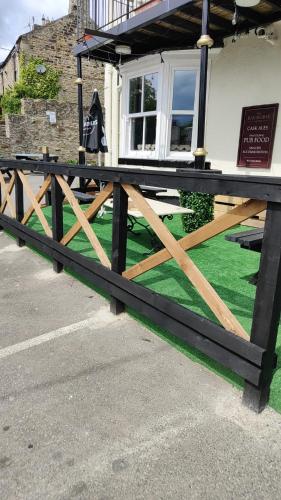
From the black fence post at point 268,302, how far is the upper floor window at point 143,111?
22.8 feet

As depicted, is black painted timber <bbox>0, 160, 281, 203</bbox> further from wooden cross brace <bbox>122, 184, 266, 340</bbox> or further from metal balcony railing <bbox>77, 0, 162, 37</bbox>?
metal balcony railing <bbox>77, 0, 162, 37</bbox>

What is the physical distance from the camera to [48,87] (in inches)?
741

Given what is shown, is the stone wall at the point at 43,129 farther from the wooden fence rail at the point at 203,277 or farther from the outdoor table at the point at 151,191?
the wooden fence rail at the point at 203,277

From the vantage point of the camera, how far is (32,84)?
18641 mm

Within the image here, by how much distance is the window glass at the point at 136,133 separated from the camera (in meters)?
8.76

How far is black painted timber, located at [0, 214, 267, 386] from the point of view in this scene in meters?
1.94

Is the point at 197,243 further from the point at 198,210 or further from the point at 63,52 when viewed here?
the point at 63,52

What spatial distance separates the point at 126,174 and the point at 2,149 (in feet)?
51.5

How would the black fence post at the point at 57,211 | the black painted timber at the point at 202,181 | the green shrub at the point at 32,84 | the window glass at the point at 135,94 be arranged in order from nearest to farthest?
1. the black painted timber at the point at 202,181
2. the black fence post at the point at 57,211
3. the window glass at the point at 135,94
4. the green shrub at the point at 32,84

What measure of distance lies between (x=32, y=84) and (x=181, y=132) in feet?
46.5

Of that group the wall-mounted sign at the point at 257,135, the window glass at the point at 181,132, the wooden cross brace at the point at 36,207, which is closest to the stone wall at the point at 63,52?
the window glass at the point at 181,132

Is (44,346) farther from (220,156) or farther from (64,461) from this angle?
(220,156)

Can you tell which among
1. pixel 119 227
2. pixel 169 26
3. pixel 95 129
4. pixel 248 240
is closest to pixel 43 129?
pixel 95 129

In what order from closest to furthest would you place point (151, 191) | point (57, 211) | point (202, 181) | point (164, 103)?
point (202, 181) → point (57, 211) → point (151, 191) → point (164, 103)
